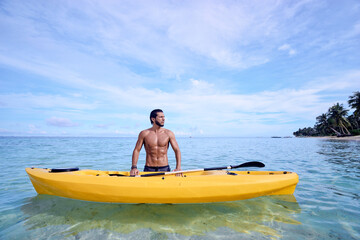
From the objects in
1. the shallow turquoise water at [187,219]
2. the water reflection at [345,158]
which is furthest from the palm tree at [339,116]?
the shallow turquoise water at [187,219]

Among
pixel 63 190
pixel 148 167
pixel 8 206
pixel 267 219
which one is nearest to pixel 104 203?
pixel 63 190

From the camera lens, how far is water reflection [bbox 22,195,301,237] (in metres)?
2.99

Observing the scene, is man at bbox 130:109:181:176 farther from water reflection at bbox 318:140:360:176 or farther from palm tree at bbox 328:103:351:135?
palm tree at bbox 328:103:351:135

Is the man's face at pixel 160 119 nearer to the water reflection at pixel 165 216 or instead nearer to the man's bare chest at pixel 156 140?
the man's bare chest at pixel 156 140

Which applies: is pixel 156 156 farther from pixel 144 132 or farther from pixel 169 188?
pixel 169 188

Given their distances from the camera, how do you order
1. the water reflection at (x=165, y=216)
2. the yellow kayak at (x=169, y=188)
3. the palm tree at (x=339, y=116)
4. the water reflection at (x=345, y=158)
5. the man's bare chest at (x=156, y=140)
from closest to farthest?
the water reflection at (x=165, y=216), the yellow kayak at (x=169, y=188), the man's bare chest at (x=156, y=140), the water reflection at (x=345, y=158), the palm tree at (x=339, y=116)

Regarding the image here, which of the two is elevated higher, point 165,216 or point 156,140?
point 156,140

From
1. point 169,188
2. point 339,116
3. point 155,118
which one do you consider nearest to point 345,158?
point 155,118

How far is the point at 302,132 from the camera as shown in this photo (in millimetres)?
100125

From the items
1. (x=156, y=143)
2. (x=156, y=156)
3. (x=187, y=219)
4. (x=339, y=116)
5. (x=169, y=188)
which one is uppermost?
(x=339, y=116)

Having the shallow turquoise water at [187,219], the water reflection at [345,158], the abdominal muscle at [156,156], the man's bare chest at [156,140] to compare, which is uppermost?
the man's bare chest at [156,140]

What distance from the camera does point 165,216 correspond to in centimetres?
337

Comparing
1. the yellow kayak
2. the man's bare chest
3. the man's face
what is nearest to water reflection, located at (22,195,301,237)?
the yellow kayak

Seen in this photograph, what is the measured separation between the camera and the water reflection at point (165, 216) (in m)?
2.99
